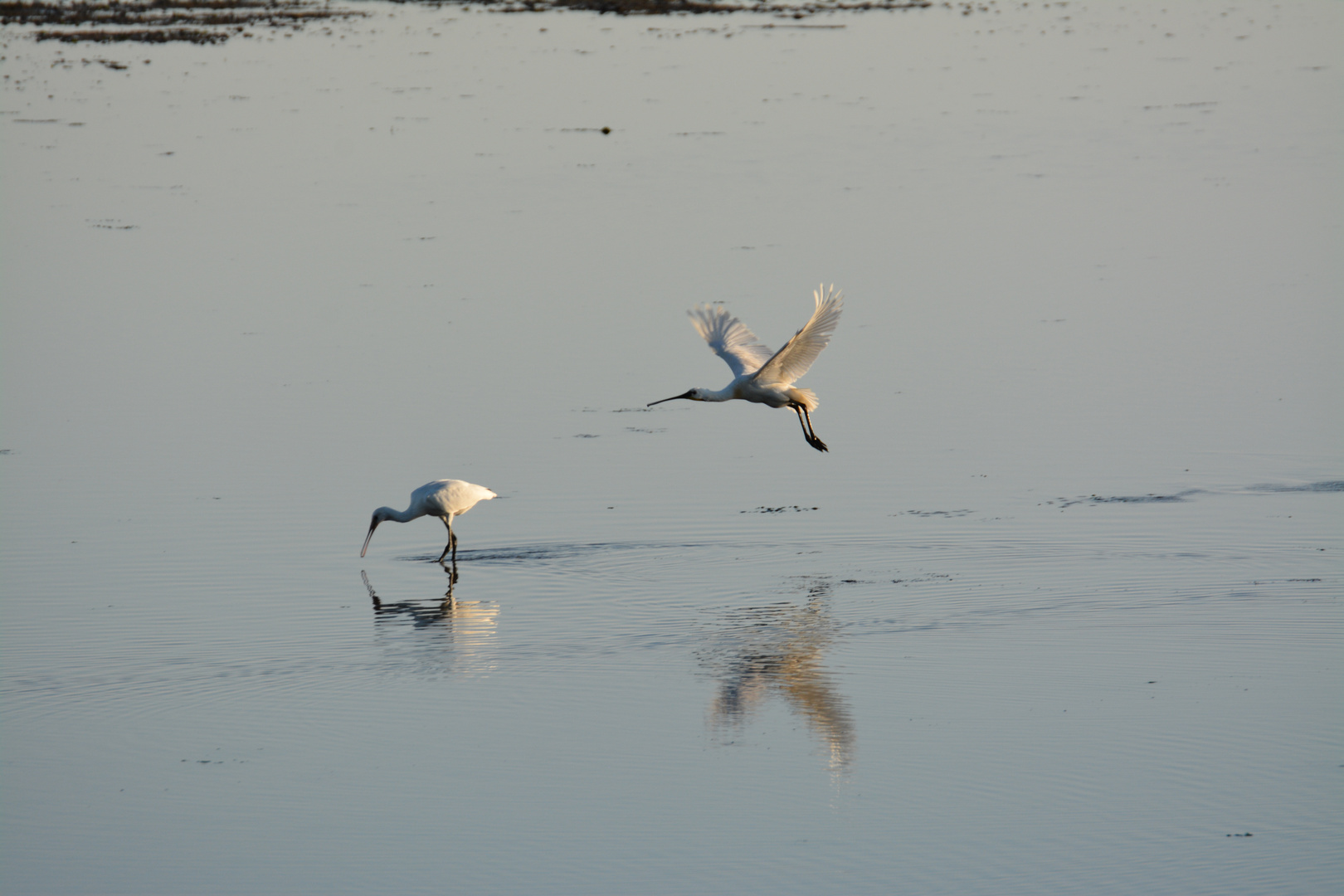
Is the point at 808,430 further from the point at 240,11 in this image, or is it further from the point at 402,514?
the point at 240,11

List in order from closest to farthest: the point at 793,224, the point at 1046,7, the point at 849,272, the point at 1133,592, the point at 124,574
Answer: the point at 1133,592 → the point at 124,574 → the point at 849,272 → the point at 793,224 → the point at 1046,7

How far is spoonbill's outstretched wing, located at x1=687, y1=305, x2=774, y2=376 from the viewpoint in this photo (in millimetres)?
14672

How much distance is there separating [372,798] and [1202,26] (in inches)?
1691

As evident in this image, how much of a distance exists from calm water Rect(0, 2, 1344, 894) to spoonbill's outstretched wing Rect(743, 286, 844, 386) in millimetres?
740

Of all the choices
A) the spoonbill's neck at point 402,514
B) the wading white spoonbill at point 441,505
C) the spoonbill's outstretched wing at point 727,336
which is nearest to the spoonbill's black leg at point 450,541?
the wading white spoonbill at point 441,505

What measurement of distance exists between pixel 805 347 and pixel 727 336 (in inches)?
53.4

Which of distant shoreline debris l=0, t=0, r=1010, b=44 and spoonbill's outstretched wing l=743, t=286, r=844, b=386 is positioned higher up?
distant shoreline debris l=0, t=0, r=1010, b=44

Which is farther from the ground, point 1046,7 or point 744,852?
point 1046,7

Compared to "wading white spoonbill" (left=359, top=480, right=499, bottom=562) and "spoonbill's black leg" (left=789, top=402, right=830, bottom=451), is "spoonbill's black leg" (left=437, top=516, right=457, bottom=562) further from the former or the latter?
"spoonbill's black leg" (left=789, top=402, right=830, bottom=451)

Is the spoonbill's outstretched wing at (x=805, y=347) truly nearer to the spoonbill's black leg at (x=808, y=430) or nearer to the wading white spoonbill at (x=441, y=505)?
the spoonbill's black leg at (x=808, y=430)

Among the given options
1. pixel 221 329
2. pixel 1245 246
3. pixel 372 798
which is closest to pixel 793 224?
pixel 1245 246

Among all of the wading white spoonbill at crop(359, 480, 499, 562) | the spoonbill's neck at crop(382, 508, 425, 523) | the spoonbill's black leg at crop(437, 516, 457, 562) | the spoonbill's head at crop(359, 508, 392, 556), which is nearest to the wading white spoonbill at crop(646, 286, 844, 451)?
the wading white spoonbill at crop(359, 480, 499, 562)

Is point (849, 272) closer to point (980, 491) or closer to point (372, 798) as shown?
point (980, 491)

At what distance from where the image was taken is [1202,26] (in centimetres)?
4656
